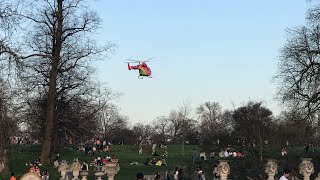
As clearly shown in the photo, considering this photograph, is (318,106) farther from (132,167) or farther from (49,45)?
(49,45)

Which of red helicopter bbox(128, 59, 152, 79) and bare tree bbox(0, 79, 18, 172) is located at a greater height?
red helicopter bbox(128, 59, 152, 79)

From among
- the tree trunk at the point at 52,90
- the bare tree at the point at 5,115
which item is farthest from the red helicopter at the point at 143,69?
the bare tree at the point at 5,115

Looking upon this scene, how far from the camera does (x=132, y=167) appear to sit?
37.4m

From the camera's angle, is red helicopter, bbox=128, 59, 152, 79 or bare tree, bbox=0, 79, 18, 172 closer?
bare tree, bbox=0, 79, 18, 172

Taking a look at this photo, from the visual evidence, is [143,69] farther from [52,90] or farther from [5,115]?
[5,115]

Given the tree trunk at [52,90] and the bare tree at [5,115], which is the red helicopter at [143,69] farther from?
the bare tree at [5,115]

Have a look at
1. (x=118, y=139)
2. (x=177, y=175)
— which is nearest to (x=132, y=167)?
(x=177, y=175)

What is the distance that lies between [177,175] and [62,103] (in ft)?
48.5

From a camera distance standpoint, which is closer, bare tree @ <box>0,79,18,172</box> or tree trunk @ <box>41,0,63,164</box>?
bare tree @ <box>0,79,18,172</box>

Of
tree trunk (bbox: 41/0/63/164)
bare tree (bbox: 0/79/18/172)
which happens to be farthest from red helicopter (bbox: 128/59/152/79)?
bare tree (bbox: 0/79/18/172)

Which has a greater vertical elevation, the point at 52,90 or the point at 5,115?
the point at 52,90

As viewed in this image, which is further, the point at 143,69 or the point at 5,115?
the point at 143,69

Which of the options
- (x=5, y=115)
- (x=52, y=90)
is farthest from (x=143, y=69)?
(x=5, y=115)

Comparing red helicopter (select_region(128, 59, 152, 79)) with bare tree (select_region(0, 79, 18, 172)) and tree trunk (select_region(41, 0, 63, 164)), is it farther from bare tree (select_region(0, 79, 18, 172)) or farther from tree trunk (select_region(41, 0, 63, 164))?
bare tree (select_region(0, 79, 18, 172))
